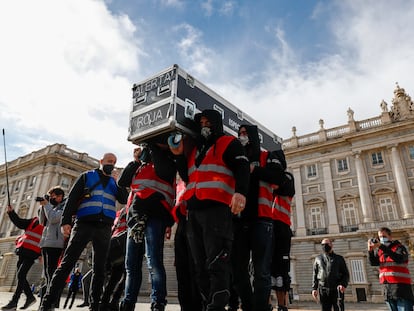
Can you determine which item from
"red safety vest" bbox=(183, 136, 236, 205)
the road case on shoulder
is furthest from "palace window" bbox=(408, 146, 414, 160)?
"red safety vest" bbox=(183, 136, 236, 205)

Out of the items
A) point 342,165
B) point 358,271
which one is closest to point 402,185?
point 342,165

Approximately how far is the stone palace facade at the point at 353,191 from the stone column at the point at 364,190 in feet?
0.23

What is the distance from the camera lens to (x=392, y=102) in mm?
26734

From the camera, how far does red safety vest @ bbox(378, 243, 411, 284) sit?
5023mm

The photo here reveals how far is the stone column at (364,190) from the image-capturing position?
23.9 metres

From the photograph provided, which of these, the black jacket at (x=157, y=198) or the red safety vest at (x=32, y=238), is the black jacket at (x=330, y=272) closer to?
the black jacket at (x=157, y=198)

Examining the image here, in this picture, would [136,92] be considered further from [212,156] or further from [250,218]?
[250,218]

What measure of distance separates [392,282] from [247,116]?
3.65 m

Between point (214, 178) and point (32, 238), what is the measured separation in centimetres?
493

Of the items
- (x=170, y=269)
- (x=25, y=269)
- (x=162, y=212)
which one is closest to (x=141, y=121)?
(x=162, y=212)

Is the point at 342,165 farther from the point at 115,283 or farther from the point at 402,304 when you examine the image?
the point at 115,283

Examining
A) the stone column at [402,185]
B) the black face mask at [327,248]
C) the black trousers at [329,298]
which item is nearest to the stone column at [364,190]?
the stone column at [402,185]

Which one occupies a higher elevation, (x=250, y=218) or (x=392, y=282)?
(x=250, y=218)

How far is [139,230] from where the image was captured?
337cm
